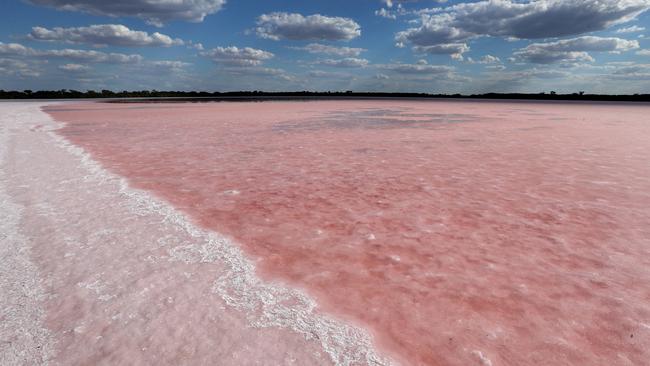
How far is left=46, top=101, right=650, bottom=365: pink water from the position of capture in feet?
8.90

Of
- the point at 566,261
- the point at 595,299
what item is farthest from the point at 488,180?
the point at 595,299

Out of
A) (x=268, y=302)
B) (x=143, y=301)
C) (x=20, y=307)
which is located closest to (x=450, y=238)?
(x=268, y=302)

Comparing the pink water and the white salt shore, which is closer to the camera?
the white salt shore

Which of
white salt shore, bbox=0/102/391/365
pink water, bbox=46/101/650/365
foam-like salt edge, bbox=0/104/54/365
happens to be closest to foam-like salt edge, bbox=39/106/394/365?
white salt shore, bbox=0/102/391/365

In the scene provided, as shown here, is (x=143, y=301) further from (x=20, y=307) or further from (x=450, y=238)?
(x=450, y=238)

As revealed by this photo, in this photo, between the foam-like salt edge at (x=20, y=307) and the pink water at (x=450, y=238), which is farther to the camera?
the pink water at (x=450, y=238)

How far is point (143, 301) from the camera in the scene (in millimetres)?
3031

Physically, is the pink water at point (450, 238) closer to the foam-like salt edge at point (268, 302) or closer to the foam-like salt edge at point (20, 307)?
the foam-like salt edge at point (268, 302)

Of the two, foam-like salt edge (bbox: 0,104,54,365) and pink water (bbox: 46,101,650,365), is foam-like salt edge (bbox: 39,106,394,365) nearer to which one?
pink water (bbox: 46,101,650,365)

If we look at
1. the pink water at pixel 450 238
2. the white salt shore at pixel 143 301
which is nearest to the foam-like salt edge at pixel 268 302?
the white salt shore at pixel 143 301

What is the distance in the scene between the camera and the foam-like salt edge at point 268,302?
253cm

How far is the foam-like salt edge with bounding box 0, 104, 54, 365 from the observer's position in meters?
2.48

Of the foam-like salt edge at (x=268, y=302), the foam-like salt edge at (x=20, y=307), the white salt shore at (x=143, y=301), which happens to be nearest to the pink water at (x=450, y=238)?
the foam-like salt edge at (x=268, y=302)

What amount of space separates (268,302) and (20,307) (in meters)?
1.89
